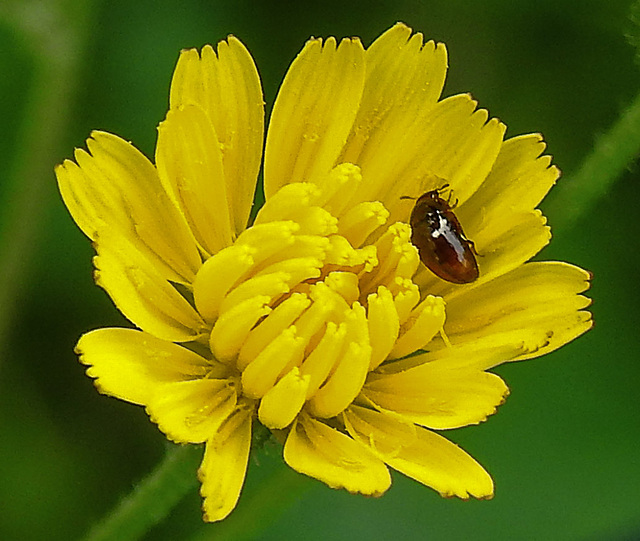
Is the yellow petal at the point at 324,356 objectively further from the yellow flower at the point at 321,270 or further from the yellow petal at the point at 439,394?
the yellow petal at the point at 439,394

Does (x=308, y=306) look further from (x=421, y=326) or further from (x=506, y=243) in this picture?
(x=506, y=243)

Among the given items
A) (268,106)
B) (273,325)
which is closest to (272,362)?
(273,325)

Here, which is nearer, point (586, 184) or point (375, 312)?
point (375, 312)

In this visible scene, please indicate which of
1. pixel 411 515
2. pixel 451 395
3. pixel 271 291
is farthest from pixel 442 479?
pixel 411 515

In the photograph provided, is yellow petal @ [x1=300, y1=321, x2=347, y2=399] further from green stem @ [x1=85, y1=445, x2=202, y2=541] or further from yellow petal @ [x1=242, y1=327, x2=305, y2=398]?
green stem @ [x1=85, y1=445, x2=202, y2=541]

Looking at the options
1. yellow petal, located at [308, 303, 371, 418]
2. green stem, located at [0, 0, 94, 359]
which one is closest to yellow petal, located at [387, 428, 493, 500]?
yellow petal, located at [308, 303, 371, 418]

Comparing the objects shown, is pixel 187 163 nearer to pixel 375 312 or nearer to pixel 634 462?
pixel 375 312
